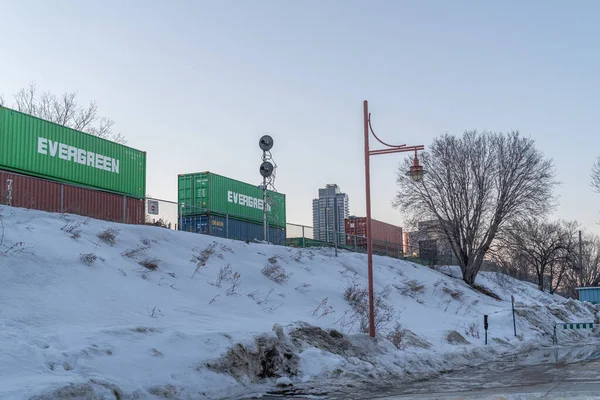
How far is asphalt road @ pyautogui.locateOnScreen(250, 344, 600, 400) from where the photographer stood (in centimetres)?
920

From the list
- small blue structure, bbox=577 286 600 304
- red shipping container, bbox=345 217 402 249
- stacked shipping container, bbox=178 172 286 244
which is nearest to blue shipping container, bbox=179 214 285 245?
stacked shipping container, bbox=178 172 286 244

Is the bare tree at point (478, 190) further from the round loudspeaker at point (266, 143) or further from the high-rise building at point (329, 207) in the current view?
the high-rise building at point (329, 207)

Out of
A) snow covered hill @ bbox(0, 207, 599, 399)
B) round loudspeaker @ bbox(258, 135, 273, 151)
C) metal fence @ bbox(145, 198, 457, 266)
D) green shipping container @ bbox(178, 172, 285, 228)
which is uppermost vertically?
round loudspeaker @ bbox(258, 135, 273, 151)

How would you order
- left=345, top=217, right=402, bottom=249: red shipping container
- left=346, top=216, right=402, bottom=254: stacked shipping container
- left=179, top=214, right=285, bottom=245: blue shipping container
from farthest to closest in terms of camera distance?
left=345, top=217, right=402, bottom=249: red shipping container < left=346, top=216, right=402, bottom=254: stacked shipping container < left=179, top=214, right=285, bottom=245: blue shipping container

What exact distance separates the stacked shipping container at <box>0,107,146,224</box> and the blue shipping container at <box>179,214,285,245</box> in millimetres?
3459

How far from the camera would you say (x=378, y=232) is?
162ft

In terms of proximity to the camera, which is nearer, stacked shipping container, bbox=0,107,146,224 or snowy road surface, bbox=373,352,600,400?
snowy road surface, bbox=373,352,600,400

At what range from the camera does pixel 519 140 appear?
3984 centimetres

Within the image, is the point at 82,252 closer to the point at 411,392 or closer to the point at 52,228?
the point at 52,228

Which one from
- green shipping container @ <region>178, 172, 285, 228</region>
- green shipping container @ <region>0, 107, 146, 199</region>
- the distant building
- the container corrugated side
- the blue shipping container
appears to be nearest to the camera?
green shipping container @ <region>0, 107, 146, 199</region>

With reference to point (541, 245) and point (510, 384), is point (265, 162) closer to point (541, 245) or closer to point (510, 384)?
→ point (510, 384)

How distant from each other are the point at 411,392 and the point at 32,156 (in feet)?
61.3

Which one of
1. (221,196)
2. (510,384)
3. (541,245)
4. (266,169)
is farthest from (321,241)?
(541,245)

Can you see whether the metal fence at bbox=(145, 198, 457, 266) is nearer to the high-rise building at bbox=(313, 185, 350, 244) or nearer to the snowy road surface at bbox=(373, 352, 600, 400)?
the snowy road surface at bbox=(373, 352, 600, 400)
